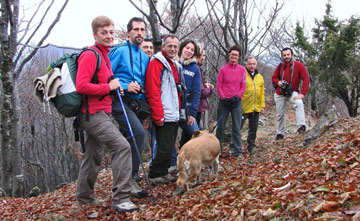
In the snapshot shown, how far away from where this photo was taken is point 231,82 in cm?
682

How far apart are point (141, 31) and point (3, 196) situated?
246 inches

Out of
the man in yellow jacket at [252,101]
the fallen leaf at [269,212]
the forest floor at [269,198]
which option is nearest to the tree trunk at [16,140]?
the forest floor at [269,198]

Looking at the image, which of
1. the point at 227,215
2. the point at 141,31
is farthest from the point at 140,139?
the point at 227,215

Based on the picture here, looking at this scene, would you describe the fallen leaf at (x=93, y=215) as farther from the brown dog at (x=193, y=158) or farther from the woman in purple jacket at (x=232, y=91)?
the woman in purple jacket at (x=232, y=91)

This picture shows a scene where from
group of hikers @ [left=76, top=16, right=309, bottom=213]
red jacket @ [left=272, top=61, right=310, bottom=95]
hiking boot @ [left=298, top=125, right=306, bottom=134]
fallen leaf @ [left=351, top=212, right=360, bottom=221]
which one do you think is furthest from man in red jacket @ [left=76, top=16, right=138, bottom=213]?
hiking boot @ [left=298, top=125, right=306, bottom=134]

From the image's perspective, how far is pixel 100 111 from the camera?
4.17 m

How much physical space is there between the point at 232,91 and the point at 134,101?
2790 millimetres

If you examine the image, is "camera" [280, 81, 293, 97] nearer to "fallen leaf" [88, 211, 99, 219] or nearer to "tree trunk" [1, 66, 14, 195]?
"fallen leaf" [88, 211, 99, 219]

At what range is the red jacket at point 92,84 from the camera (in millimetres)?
3912

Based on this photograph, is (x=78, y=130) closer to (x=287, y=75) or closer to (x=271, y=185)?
(x=271, y=185)

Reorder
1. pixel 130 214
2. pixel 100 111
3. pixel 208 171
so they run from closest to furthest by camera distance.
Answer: pixel 130 214 < pixel 100 111 < pixel 208 171

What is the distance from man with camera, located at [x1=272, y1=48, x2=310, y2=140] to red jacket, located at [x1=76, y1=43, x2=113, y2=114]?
553 cm

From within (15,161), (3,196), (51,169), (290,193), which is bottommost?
(51,169)

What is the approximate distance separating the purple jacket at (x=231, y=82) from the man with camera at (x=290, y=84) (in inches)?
76.4
